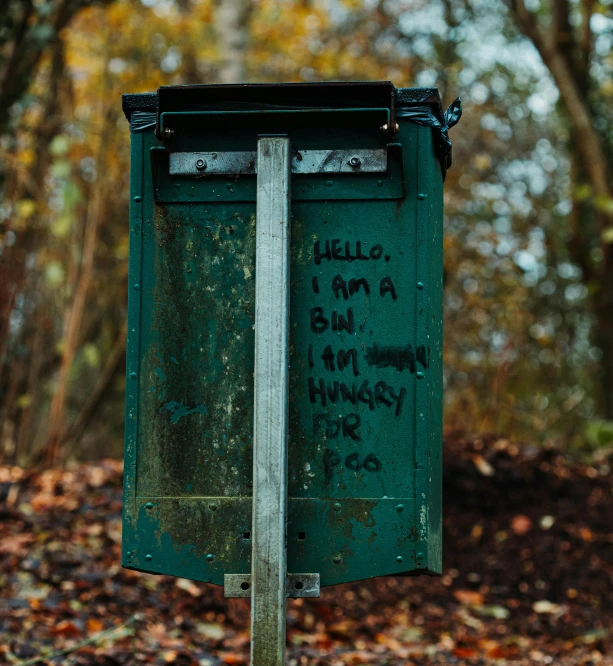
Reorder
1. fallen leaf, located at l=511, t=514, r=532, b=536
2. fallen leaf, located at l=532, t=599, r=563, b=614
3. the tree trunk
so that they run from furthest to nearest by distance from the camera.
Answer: the tree trunk < fallen leaf, located at l=511, t=514, r=532, b=536 < fallen leaf, located at l=532, t=599, r=563, b=614

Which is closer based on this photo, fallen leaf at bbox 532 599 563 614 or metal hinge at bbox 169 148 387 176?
metal hinge at bbox 169 148 387 176

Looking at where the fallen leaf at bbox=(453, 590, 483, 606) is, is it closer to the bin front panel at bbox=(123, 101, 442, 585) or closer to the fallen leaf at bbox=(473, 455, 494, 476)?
the fallen leaf at bbox=(473, 455, 494, 476)

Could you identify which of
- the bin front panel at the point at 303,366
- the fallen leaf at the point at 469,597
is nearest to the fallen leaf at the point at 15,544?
the fallen leaf at the point at 469,597

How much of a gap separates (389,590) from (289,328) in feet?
14.4

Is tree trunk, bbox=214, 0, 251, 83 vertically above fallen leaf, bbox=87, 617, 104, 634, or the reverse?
tree trunk, bbox=214, 0, 251, 83

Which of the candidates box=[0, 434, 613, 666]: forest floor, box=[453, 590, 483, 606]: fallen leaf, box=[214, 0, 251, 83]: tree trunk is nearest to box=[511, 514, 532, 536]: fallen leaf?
box=[0, 434, 613, 666]: forest floor

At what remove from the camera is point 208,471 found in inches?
130

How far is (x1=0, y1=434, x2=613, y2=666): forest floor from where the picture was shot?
560 cm

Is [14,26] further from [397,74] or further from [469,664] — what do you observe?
[397,74]

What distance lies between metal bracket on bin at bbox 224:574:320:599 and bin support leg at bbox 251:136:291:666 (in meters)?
0.05

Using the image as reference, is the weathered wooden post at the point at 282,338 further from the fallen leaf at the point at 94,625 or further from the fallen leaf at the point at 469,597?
the fallen leaf at the point at 469,597

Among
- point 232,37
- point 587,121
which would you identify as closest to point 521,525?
point 587,121

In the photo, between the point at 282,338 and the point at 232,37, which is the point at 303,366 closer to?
the point at 282,338

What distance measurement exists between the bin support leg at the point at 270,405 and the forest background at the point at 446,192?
4.20 meters
